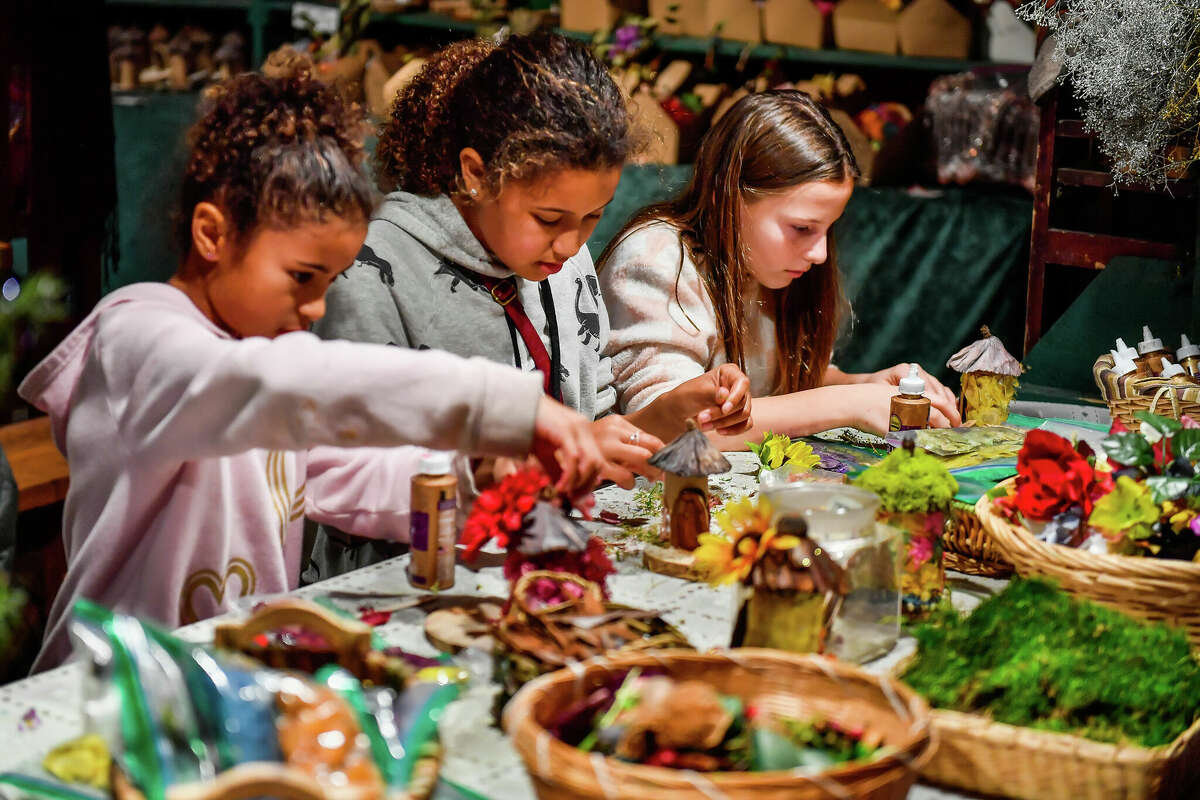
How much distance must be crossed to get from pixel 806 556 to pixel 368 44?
12.5ft

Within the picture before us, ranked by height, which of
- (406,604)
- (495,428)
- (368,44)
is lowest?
(406,604)

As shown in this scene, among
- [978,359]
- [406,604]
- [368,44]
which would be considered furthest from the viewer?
[368,44]

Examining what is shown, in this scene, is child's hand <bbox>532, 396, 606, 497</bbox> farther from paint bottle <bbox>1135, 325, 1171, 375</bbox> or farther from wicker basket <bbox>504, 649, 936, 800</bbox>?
paint bottle <bbox>1135, 325, 1171, 375</bbox>

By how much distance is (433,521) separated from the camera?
1419 millimetres

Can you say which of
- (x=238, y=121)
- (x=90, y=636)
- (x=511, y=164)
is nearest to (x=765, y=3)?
(x=511, y=164)

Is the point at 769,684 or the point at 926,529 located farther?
the point at 926,529

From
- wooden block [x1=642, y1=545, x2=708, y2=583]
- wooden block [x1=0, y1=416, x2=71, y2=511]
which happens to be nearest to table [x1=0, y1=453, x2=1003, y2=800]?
wooden block [x1=642, y1=545, x2=708, y2=583]

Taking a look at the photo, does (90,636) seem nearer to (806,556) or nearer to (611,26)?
(806,556)

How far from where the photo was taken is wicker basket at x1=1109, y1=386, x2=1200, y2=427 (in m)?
2.00

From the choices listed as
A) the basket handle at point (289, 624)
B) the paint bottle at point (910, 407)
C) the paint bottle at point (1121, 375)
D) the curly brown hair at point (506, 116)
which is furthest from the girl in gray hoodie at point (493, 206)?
the basket handle at point (289, 624)

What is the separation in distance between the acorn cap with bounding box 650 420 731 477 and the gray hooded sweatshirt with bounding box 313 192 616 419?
56cm

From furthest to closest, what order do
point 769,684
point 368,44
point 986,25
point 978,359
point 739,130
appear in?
1. point 368,44
2. point 986,25
3. point 739,130
4. point 978,359
5. point 769,684

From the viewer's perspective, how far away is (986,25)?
402 centimetres

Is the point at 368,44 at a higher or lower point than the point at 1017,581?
higher
